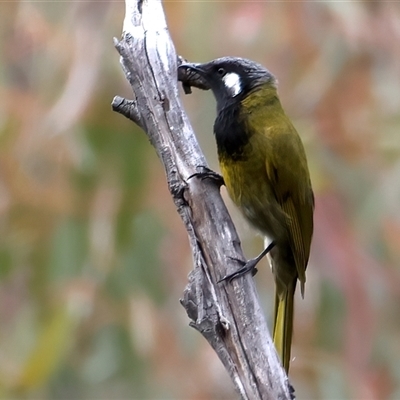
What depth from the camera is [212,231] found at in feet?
7.30

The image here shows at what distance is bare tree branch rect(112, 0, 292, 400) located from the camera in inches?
83.0

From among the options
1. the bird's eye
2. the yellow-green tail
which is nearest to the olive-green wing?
the yellow-green tail

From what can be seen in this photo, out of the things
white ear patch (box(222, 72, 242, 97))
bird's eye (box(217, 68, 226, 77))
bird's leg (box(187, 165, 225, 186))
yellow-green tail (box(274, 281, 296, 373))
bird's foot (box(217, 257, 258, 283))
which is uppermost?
bird's eye (box(217, 68, 226, 77))

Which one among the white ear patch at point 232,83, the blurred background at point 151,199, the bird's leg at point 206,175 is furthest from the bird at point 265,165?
the blurred background at point 151,199

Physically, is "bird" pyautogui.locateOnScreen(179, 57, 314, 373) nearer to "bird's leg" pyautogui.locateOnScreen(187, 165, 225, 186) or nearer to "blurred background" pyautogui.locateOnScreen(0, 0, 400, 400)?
"bird's leg" pyautogui.locateOnScreen(187, 165, 225, 186)

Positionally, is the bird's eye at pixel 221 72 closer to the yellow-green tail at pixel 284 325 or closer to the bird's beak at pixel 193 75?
the bird's beak at pixel 193 75

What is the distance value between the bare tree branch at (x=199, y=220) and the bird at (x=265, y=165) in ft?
1.28

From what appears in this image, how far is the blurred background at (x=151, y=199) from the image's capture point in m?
3.36

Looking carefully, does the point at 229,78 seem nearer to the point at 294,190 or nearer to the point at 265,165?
the point at 265,165

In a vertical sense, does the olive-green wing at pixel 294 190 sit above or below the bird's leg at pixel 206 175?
above

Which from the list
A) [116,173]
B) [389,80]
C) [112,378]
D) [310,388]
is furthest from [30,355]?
[389,80]

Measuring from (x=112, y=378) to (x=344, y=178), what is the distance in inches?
49.0

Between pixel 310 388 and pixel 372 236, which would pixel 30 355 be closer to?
pixel 310 388

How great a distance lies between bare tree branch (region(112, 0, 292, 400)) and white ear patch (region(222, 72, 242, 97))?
497 millimetres
